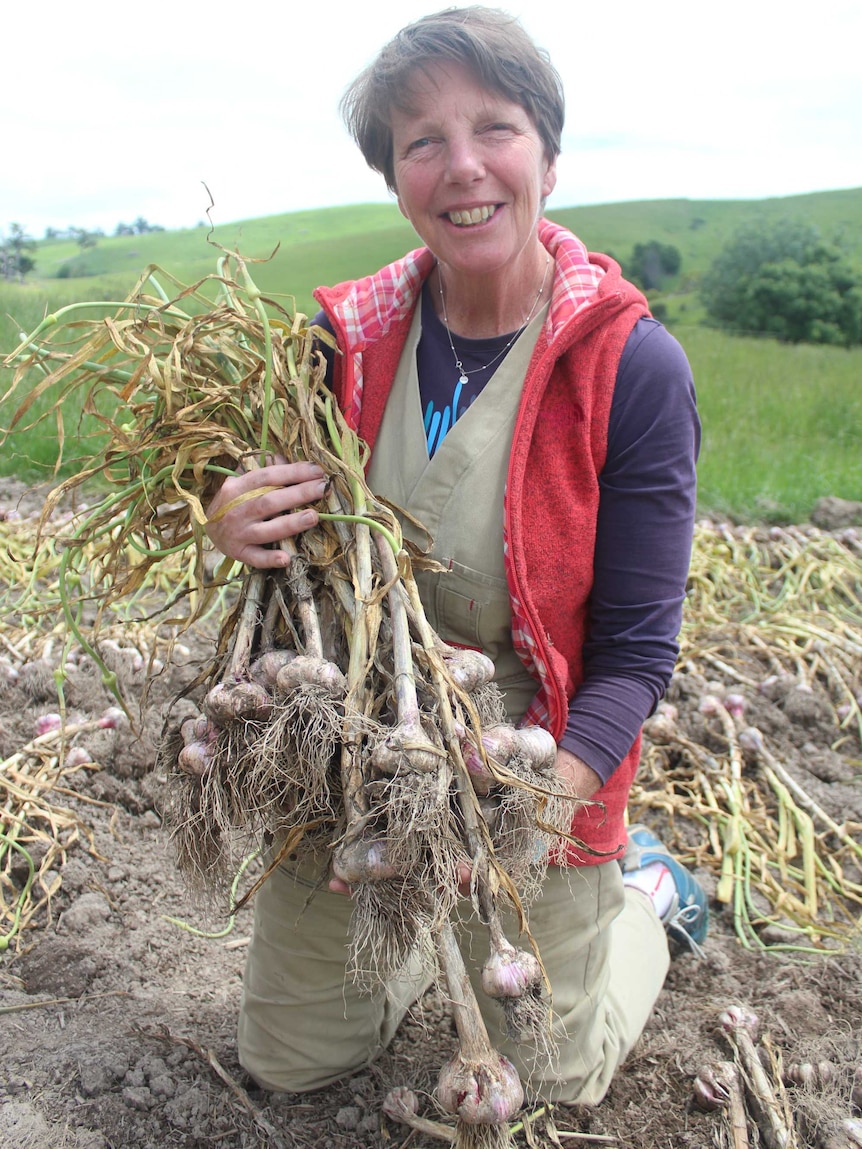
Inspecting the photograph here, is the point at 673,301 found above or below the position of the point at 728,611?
below

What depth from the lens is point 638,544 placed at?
141cm

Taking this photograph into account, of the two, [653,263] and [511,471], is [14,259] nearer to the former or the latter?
[511,471]

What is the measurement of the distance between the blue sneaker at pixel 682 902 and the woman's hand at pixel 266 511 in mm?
1086

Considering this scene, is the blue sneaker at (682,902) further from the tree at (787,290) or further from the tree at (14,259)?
the tree at (787,290)

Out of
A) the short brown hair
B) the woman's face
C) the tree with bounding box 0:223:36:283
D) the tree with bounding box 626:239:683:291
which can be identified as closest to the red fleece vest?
the woman's face

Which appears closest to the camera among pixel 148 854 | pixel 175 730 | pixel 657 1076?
pixel 175 730

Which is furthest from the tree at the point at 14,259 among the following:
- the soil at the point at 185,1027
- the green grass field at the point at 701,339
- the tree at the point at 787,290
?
the tree at the point at 787,290

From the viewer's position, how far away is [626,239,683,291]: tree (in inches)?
851

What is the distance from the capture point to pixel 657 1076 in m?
1.61

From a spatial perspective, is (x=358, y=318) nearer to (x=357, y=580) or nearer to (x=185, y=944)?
(x=357, y=580)

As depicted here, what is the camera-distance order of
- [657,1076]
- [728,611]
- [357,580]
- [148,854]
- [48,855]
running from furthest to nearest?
[728,611] < [148,854] < [48,855] < [657,1076] < [357,580]

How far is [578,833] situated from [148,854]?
1.06m

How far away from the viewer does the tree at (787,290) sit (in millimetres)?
17641

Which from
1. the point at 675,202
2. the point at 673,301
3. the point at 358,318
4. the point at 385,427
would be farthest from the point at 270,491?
the point at 675,202
